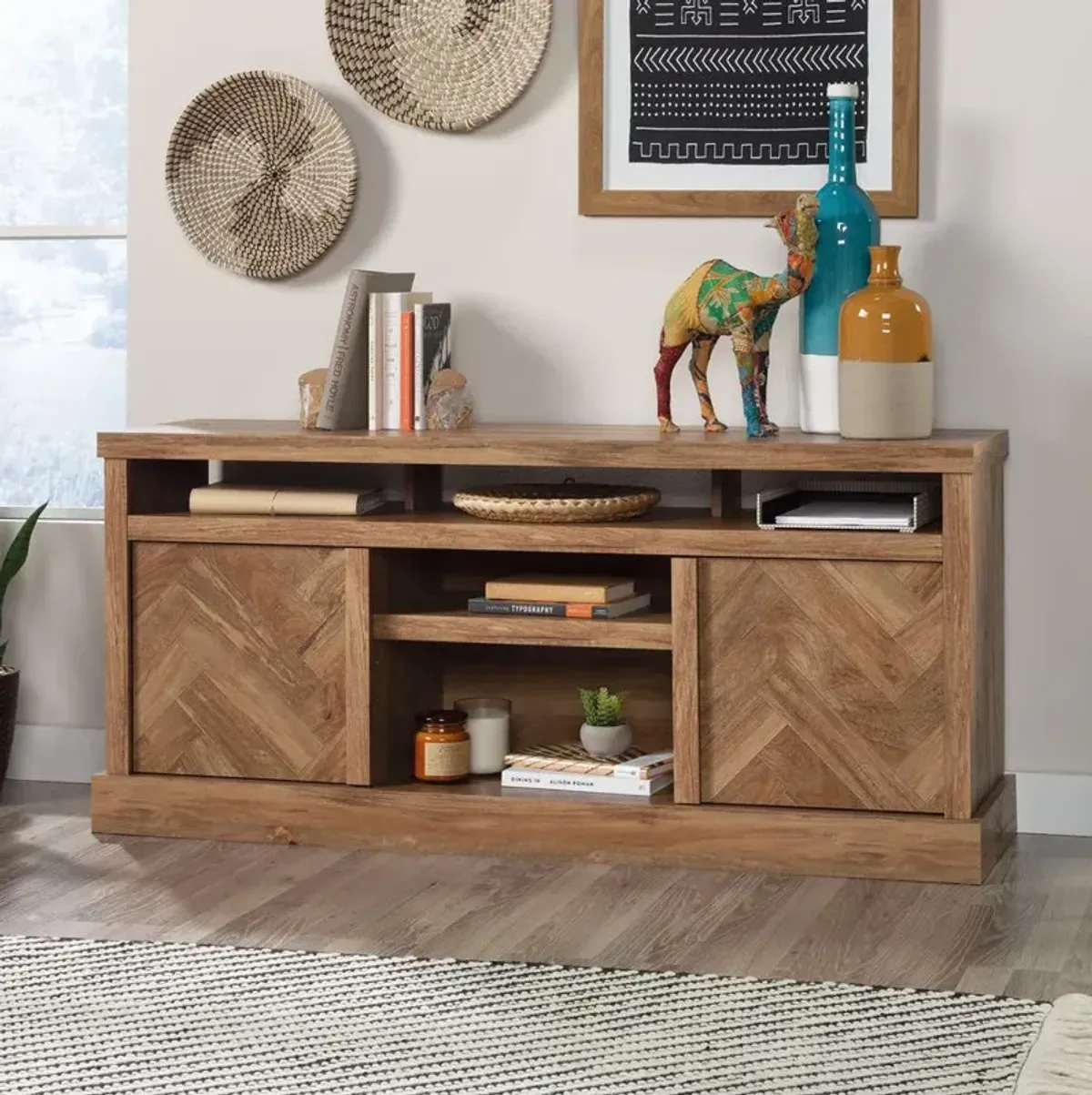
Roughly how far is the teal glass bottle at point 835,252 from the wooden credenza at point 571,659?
22cm

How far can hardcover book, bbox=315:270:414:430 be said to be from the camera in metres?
3.45

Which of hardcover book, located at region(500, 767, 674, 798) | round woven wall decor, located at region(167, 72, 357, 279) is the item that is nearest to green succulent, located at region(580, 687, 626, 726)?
hardcover book, located at region(500, 767, 674, 798)

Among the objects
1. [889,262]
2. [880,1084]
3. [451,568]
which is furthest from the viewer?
[451,568]

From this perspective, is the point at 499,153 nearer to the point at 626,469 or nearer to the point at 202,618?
the point at 626,469

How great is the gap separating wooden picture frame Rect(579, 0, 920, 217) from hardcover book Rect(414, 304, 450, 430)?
1.15ft

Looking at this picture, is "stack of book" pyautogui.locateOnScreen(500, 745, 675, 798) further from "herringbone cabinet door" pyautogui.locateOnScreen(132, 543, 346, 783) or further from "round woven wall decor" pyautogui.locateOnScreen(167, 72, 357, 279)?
"round woven wall decor" pyautogui.locateOnScreen(167, 72, 357, 279)

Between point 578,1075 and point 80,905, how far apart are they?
1.06 m

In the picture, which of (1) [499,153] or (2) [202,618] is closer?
(2) [202,618]

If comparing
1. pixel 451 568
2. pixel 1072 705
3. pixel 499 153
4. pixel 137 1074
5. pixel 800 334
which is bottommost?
pixel 137 1074

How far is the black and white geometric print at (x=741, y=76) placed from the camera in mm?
3467

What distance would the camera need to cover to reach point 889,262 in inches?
125

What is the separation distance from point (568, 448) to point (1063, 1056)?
157cm

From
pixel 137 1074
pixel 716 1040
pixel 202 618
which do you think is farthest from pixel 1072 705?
pixel 137 1074

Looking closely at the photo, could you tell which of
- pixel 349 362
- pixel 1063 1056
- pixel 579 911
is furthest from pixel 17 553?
pixel 1063 1056
